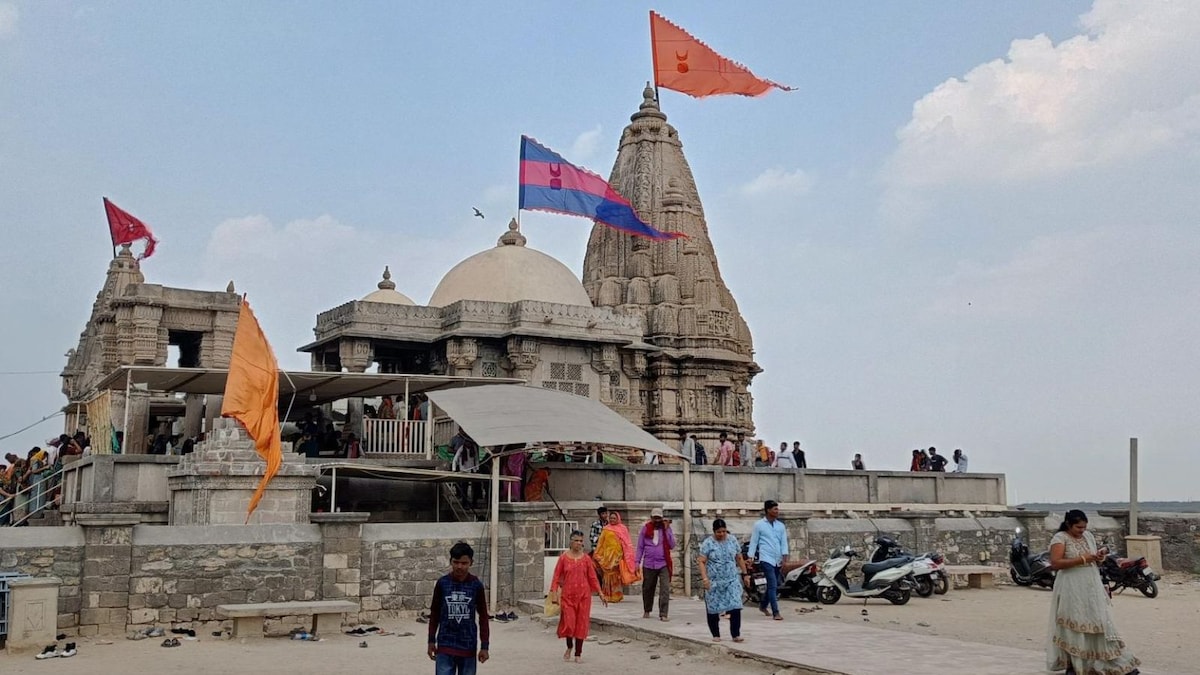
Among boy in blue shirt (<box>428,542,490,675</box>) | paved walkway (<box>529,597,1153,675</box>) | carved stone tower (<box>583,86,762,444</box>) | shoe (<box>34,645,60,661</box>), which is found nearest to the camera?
boy in blue shirt (<box>428,542,490,675</box>)

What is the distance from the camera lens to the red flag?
3375 centimetres

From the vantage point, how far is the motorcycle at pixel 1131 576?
15.6 m

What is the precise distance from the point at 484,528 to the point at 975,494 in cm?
1253

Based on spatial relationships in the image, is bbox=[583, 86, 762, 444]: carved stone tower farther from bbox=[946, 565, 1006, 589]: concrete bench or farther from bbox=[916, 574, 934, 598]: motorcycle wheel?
bbox=[916, 574, 934, 598]: motorcycle wheel

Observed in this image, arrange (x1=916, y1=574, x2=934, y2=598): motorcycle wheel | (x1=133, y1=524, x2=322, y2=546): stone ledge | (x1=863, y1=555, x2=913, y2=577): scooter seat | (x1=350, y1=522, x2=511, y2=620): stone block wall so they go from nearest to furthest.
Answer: (x1=133, y1=524, x2=322, y2=546): stone ledge, (x1=350, y1=522, x2=511, y2=620): stone block wall, (x1=863, y1=555, x2=913, y2=577): scooter seat, (x1=916, y1=574, x2=934, y2=598): motorcycle wheel

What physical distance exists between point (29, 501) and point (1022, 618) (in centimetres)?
1587

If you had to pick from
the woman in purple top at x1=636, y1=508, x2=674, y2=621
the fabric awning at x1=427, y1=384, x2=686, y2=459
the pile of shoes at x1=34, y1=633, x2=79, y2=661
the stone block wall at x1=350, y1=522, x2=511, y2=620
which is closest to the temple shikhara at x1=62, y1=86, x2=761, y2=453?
the fabric awning at x1=427, y1=384, x2=686, y2=459

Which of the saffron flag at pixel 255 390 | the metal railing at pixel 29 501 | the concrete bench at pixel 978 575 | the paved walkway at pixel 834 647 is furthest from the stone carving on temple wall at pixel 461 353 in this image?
the paved walkway at pixel 834 647

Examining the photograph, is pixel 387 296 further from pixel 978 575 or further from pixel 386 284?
pixel 978 575

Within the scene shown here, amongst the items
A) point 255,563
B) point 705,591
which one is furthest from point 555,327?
point 705,591

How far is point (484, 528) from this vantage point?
46.0 feet

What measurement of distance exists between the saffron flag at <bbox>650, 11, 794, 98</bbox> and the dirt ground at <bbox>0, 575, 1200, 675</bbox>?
727 inches

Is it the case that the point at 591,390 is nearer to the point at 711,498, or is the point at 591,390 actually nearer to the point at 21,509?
the point at 711,498

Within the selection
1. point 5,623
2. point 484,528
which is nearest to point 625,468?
point 484,528
